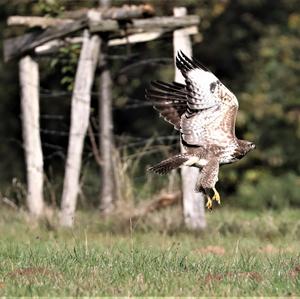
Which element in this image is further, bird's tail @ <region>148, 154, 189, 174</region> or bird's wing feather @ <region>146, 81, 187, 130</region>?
bird's wing feather @ <region>146, 81, 187, 130</region>

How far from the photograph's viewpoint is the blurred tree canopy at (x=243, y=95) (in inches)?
877

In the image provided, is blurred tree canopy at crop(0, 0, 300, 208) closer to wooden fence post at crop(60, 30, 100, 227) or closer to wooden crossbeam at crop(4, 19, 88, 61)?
wooden crossbeam at crop(4, 19, 88, 61)

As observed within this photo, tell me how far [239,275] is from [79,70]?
6221 mm

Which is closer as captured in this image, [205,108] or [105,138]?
[205,108]

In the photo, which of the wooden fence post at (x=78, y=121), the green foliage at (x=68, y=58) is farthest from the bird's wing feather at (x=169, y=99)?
the green foliage at (x=68, y=58)

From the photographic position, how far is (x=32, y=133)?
15.1 metres

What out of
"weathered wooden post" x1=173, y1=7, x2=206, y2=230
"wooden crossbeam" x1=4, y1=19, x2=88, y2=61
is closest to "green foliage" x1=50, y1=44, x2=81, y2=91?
"wooden crossbeam" x1=4, y1=19, x2=88, y2=61

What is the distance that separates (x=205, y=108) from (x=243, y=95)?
1220cm

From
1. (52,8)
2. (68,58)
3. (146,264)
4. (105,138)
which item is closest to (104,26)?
(52,8)

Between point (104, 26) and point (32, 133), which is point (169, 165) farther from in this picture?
point (32, 133)

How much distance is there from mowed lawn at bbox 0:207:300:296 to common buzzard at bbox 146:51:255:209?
903 millimetres

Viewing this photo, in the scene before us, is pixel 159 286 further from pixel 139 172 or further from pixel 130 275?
pixel 139 172

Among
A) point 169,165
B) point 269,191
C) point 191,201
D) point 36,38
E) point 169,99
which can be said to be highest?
point 169,99

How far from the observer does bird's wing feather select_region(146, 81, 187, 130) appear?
36.4 ft
